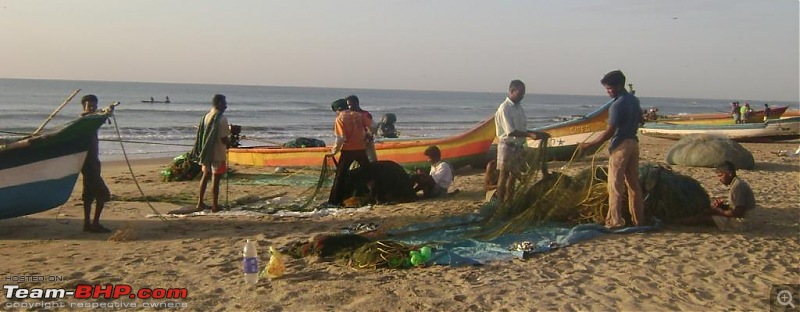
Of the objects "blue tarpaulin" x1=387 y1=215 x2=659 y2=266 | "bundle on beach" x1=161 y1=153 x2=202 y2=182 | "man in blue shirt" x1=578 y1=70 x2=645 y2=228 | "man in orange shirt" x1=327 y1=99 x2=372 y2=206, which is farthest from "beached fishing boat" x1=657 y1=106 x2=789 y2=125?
"blue tarpaulin" x1=387 y1=215 x2=659 y2=266

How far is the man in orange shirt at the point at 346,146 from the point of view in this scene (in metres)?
8.95

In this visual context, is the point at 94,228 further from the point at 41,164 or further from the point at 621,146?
the point at 621,146

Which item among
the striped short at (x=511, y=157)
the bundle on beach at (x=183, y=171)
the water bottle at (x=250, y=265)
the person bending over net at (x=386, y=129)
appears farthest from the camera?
the person bending over net at (x=386, y=129)

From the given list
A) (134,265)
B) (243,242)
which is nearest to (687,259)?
(243,242)

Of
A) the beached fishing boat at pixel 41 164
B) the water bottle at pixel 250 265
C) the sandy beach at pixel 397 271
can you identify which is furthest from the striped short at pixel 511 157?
the beached fishing boat at pixel 41 164

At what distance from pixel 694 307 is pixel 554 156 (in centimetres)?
916

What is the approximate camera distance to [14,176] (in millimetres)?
7145

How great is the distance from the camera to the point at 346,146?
9.04m

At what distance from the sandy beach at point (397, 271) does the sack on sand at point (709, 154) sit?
4.69 m

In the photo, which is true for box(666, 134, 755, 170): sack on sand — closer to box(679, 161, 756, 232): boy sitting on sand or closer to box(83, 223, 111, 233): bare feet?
box(679, 161, 756, 232): boy sitting on sand

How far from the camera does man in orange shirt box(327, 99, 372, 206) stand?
8.95 metres

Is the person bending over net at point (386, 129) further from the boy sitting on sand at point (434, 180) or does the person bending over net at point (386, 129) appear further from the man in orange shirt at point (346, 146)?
the man in orange shirt at point (346, 146)

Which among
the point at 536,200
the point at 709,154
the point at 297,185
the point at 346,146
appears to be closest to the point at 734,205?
the point at 536,200

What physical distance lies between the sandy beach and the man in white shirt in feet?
2.63
